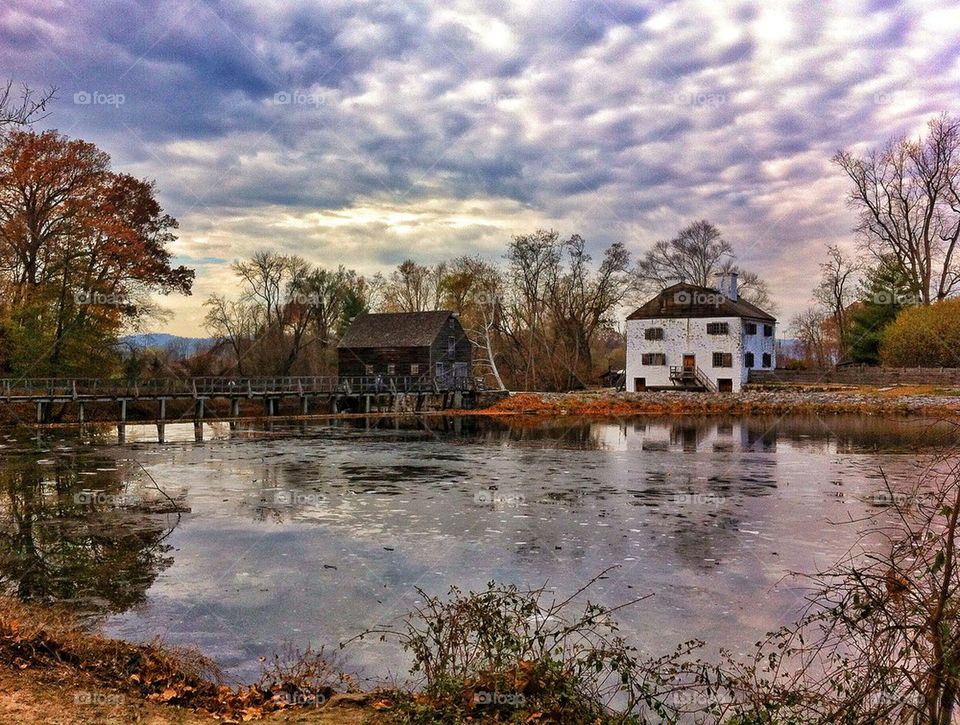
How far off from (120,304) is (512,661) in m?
39.3

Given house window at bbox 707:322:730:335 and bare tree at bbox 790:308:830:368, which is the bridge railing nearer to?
house window at bbox 707:322:730:335

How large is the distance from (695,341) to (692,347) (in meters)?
0.52

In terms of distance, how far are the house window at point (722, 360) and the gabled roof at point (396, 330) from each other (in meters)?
21.0

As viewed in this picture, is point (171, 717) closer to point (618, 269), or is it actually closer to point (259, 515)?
point (259, 515)

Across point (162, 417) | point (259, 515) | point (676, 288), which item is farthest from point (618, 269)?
point (259, 515)

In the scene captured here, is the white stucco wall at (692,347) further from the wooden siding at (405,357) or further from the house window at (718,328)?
the wooden siding at (405,357)

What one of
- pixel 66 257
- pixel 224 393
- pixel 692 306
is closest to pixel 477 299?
pixel 692 306

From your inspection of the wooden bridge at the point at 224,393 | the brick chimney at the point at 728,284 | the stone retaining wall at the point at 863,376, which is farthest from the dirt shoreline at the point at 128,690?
the brick chimney at the point at 728,284

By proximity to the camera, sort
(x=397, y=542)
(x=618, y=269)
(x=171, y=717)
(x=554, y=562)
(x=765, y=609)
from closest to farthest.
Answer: (x=171, y=717) < (x=765, y=609) < (x=554, y=562) < (x=397, y=542) < (x=618, y=269)

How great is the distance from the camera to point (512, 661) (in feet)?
22.6

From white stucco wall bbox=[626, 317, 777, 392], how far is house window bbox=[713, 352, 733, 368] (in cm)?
21

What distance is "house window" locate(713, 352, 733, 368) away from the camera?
53178 mm

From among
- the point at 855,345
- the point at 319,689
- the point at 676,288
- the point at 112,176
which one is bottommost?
the point at 319,689

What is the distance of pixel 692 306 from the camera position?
54656mm
